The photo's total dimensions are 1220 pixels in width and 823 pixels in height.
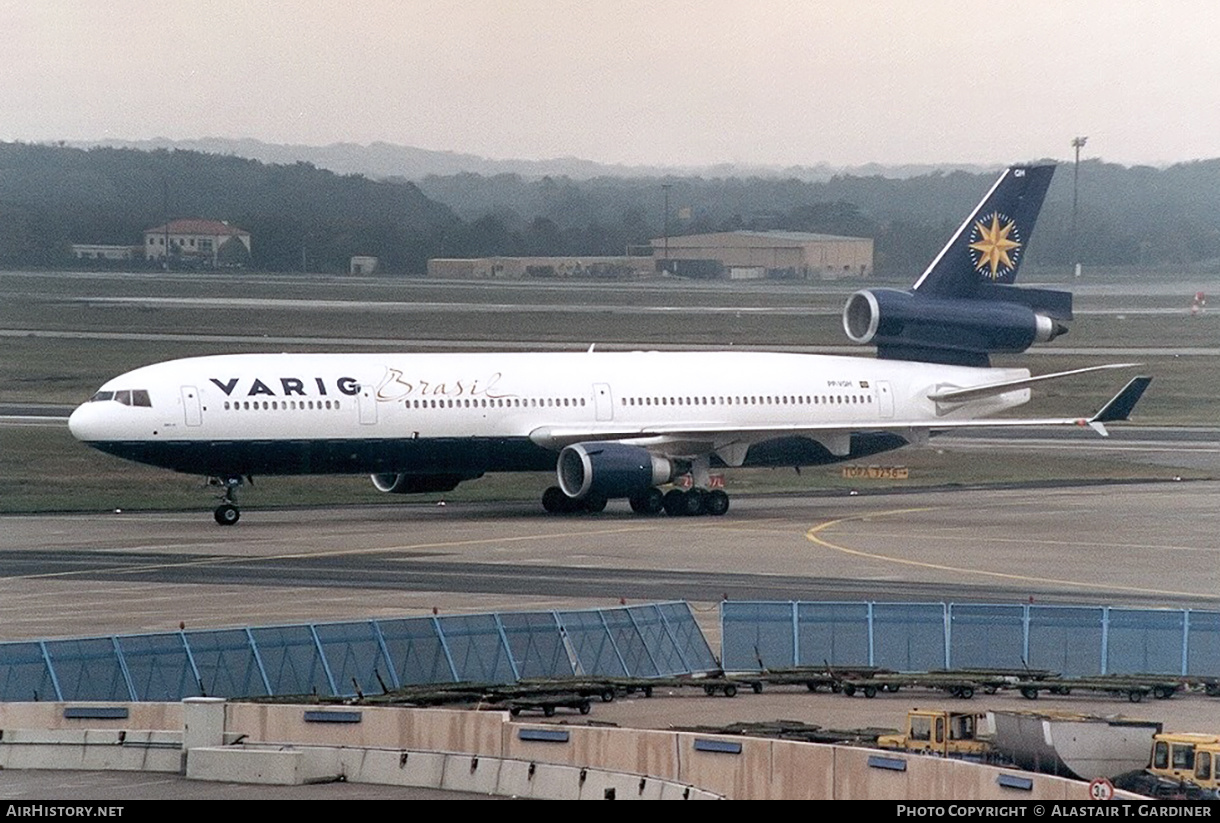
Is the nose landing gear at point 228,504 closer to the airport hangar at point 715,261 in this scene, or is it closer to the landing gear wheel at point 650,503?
the landing gear wheel at point 650,503

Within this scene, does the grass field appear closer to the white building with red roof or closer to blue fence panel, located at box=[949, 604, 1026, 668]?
the white building with red roof

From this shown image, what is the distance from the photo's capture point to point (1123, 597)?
143 feet

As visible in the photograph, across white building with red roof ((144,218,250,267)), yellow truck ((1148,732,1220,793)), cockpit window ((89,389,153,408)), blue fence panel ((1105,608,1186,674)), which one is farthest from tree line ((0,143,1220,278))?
yellow truck ((1148,732,1220,793))

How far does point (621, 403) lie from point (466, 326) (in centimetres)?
5334

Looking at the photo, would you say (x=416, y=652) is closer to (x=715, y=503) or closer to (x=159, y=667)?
(x=159, y=667)

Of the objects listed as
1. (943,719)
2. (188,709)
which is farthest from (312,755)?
(943,719)

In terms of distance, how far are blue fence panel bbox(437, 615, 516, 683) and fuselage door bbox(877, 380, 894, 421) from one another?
3189 cm

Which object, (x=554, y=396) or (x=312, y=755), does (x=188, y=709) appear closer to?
(x=312, y=755)

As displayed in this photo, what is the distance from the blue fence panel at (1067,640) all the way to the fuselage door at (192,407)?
83.3ft

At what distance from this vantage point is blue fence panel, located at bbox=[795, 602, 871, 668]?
36.5m

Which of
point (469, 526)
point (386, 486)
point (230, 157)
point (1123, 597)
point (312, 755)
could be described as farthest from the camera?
point (230, 157)

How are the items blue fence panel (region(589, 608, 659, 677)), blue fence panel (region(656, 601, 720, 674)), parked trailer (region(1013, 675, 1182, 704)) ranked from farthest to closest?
blue fence panel (region(656, 601, 720, 674)) < blue fence panel (region(589, 608, 659, 677)) < parked trailer (region(1013, 675, 1182, 704))

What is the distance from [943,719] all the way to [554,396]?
33.4 metres

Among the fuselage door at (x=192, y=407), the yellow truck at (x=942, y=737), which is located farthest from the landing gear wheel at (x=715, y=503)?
the yellow truck at (x=942, y=737)
